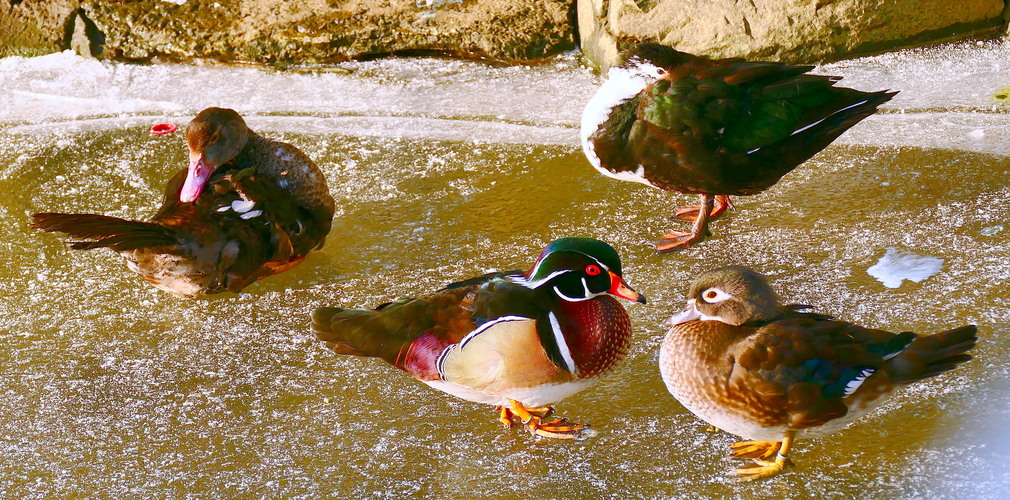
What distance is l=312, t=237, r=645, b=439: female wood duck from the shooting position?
266 centimetres

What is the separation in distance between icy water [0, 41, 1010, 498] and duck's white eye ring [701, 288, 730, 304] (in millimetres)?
421

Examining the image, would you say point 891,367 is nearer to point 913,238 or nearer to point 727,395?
point 727,395

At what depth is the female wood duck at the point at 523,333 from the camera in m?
2.66

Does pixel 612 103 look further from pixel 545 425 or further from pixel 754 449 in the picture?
pixel 754 449

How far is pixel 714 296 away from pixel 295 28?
3.59m

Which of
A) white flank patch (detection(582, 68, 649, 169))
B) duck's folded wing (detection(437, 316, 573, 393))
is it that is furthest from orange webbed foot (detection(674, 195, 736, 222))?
duck's folded wing (detection(437, 316, 573, 393))

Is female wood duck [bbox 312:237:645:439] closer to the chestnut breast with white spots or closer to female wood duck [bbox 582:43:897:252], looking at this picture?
the chestnut breast with white spots

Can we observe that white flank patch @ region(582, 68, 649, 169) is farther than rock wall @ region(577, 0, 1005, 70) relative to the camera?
No

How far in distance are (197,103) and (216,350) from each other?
214 cm

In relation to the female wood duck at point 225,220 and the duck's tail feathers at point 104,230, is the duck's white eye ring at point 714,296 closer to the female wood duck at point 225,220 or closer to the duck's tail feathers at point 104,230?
the female wood duck at point 225,220

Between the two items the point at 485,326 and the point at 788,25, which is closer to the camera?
the point at 485,326

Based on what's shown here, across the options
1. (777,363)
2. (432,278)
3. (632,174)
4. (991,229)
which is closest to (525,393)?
(777,363)

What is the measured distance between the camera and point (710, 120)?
3.56m

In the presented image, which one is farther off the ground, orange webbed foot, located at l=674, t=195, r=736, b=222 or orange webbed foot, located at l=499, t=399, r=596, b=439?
orange webbed foot, located at l=674, t=195, r=736, b=222
